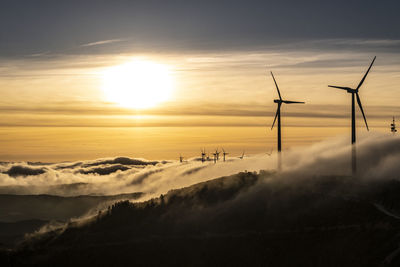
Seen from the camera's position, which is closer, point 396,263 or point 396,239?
point 396,263

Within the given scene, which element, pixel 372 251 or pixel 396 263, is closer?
pixel 396 263

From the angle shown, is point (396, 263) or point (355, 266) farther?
point (355, 266)
